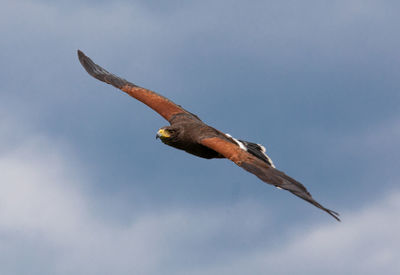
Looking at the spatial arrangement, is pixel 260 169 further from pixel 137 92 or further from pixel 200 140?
pixel 137 92

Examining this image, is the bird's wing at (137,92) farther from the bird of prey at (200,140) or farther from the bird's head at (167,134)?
the bird's head at (167,134)

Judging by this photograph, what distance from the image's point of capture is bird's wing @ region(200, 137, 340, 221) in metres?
12.1

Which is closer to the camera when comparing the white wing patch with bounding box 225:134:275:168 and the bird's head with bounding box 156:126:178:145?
the bird's head with bounding box 156:126:178:145

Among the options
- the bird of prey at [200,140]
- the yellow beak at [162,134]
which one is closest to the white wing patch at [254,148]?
the bird of prey at [200,140]

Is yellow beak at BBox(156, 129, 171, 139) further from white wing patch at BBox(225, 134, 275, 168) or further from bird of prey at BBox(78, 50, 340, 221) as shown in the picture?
white wing patch at BBox(225, 134, 275, 168)

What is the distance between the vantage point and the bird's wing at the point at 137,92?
55.7 feet

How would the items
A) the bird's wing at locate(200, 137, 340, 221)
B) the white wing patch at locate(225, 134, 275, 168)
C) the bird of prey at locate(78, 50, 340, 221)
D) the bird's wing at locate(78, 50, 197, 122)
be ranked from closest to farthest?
the bird's wing at locate(200, 137, 340, 221) < the bird of prey at locate(78, 50, 340, 221) < the white wing patch at locate(225, 134, 275, 168) < the bird's wing at locate(78, 50, 197, 122)

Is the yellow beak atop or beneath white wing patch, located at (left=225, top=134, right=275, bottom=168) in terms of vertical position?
beneath

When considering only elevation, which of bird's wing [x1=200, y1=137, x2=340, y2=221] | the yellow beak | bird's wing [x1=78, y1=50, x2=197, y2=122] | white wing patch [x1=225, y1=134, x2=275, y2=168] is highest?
bird's wing [x1=78, y1=50, x2=197, y2=122]

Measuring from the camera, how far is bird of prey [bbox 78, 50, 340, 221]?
12594mm

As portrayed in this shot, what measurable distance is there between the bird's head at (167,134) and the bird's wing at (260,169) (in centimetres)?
94

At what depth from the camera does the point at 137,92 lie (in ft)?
57.6

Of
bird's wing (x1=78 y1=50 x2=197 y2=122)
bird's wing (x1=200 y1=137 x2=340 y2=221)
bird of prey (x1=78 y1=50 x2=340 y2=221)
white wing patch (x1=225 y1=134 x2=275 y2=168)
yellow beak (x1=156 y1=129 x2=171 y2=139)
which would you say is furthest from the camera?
bird's wing (x1=78 y1=50 x2=197 y2=122)

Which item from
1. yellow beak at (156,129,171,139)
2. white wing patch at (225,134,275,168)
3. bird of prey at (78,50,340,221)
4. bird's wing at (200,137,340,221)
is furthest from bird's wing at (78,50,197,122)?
bird's wing at (200,137,340,221)
